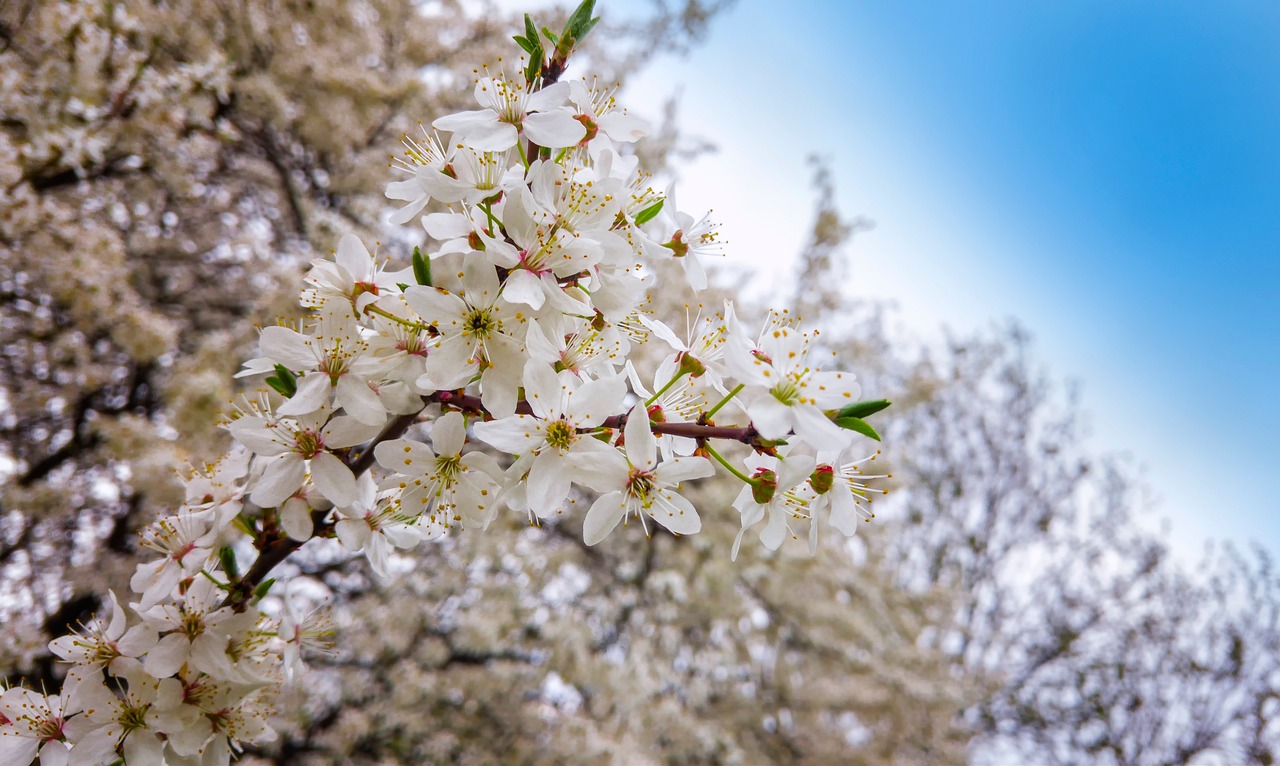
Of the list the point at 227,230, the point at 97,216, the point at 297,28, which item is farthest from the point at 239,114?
the point at 227,230

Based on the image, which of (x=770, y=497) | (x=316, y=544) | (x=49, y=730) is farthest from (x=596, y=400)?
(x=316, y=544)

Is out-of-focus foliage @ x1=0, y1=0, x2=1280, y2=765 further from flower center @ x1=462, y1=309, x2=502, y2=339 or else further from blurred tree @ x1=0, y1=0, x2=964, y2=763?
flower center @ x1=462, y1=309, x2=502, y2=339

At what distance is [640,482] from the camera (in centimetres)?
93

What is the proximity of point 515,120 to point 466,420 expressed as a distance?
459mm

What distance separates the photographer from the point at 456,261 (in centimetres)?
115

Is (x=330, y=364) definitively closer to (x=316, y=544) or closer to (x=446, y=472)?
(x=446, y=472)

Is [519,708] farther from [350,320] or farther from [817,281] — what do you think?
[350,320]

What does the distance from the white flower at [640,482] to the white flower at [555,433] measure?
0.03 meters

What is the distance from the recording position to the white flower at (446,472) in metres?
0.93

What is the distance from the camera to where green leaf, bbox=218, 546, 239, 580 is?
1.04 meters

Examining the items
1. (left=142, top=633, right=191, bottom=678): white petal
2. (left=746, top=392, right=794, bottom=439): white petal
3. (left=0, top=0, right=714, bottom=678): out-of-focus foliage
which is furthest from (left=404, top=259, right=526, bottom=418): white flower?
(left=0, top=0, right=714, bottom=678): out-of-focus foliage

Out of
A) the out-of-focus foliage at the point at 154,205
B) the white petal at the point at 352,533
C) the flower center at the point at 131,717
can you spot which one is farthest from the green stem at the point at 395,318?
the out-of-focus foliage at the point at 154,205

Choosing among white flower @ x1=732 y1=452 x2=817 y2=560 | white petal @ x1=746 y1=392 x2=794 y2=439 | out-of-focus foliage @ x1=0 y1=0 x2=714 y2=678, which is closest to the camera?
white petal @ x1=746 y1=392 x2=794 y2=439

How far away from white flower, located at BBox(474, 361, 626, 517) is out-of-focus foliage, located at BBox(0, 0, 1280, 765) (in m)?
2.37
